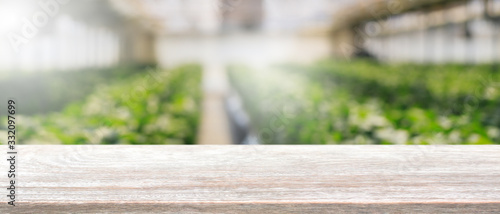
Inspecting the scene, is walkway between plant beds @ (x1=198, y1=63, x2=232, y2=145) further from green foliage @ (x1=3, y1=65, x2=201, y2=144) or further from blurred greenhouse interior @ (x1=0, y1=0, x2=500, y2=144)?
green foliage @ (x1=3, y1=65, x2=201, y2=144)

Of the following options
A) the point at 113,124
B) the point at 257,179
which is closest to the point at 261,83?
the point at 113,124

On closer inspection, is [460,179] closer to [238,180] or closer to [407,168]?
[407,168]

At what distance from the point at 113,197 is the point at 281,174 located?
0.48 meters

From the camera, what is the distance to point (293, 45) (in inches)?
1794

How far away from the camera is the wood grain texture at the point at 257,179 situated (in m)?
1.41

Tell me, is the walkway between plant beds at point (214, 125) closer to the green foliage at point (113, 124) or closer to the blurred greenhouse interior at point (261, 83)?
the blurred greenhouse interior at point (261, 83)

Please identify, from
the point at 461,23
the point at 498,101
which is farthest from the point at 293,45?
the point at 498,101

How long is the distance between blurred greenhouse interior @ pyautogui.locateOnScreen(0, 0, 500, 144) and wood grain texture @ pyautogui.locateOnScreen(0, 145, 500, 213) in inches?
22.7

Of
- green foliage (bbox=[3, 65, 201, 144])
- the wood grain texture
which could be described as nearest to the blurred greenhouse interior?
green foliage (bbox=[3, 65, 201, 144])

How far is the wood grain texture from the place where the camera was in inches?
55.6

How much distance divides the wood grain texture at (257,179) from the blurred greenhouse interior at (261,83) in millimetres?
578

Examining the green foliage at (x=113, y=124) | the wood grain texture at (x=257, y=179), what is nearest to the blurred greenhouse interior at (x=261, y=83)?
the green foliage at (x=113, y=124)

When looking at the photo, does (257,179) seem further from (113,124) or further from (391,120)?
(391,120)

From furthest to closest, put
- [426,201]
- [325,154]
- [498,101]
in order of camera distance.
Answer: [498,101]
[325,154]
[426,201]
